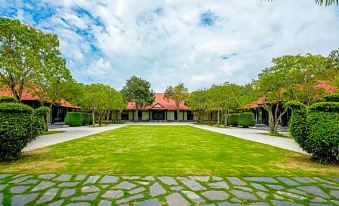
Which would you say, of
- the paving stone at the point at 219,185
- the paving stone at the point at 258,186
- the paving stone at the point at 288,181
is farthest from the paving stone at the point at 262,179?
the paving stone at the point at 219,185

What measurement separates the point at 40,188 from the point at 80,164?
2.09 meters

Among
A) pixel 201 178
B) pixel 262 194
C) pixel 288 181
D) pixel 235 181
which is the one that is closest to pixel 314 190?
pixel 288 181

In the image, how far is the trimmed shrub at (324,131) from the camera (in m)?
6.37

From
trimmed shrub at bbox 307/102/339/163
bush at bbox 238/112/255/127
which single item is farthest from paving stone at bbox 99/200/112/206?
bush at bbox 238/112/255/127

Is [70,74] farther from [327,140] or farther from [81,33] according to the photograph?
[327,140]

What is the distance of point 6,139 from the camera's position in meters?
6.46

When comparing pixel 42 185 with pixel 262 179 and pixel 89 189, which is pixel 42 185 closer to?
pixel 89 189

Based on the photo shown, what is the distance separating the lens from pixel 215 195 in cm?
409

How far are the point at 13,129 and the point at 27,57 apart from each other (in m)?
9.84

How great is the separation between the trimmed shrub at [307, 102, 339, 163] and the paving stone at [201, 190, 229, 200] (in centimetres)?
379

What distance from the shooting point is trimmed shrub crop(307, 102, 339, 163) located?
637 centimetres

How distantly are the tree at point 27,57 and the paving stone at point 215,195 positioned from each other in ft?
45.0

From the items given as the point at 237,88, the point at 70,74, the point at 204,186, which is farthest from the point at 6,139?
the point at 237,88

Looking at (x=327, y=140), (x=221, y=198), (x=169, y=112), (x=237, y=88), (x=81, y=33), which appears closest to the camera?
(x=221, y=198)
